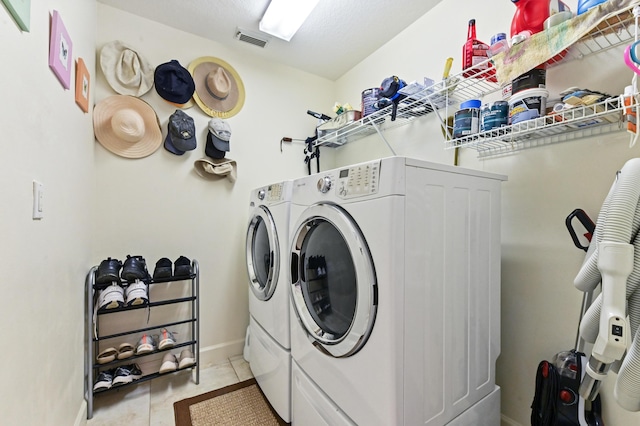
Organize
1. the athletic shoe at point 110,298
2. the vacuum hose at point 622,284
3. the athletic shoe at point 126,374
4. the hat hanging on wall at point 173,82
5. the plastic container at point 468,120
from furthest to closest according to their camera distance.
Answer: the hat hanging on wall at point 173,82
the athletic shoe at point 126,374
the athletic shoe at point 110,298
the plastic container at point 468,120
the vacuum hose at point 622,284

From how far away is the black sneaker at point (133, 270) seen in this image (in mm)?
1621

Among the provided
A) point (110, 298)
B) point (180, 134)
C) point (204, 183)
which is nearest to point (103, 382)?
point (110, 298)

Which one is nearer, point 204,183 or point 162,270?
point 162,270

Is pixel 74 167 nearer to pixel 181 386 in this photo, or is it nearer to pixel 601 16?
pixel 181 386

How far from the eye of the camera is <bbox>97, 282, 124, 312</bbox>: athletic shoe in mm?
1530

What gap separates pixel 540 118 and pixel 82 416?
102 inches

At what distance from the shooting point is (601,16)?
0.87m

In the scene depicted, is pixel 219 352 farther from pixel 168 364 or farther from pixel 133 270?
pixel 133 270

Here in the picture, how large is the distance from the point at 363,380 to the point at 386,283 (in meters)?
0.37

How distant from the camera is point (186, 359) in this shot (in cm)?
183

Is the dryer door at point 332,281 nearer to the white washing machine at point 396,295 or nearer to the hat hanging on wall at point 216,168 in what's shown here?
the white washing machine at point 396,295

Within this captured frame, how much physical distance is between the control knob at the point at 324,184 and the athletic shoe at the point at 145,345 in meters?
1.54

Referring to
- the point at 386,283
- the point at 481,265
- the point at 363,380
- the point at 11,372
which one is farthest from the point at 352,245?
the point at 11,372

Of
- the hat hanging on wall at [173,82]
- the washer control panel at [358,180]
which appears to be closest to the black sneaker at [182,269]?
the hat hanging on wall at [173,82]
